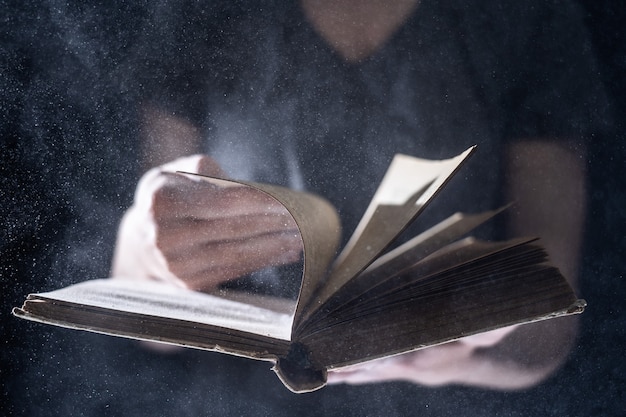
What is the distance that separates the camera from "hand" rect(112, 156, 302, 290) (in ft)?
1.73

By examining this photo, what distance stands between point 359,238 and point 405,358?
6.1 inches

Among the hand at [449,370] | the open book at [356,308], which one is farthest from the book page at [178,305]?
the hand at [449,370]

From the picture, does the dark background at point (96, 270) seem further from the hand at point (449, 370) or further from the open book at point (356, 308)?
the open book at point (356, 308)

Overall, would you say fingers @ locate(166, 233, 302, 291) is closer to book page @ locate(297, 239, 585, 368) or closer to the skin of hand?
the skin of hand

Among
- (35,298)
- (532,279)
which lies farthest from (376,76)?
(35,298)

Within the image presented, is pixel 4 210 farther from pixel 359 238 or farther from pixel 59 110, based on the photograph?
pixel 359 238

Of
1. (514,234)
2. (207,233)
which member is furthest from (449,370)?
(207,233)

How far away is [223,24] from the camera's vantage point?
571 millimetres

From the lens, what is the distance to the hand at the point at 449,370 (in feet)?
1.80

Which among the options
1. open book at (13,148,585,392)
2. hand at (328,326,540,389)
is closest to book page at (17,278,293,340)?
open book at (13,148,585,392)

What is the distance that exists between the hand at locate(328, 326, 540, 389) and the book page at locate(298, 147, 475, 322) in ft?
0.47

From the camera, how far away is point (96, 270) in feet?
1.81

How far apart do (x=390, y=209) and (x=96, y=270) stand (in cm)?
29

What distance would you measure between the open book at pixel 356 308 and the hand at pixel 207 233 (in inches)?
3.7
